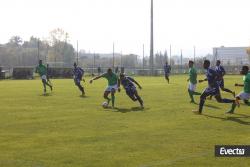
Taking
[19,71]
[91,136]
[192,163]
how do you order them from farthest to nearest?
[19,71], [91,136], [192,163]

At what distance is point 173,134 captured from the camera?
13.4 meters

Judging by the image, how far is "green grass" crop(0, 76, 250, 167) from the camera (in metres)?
10.2

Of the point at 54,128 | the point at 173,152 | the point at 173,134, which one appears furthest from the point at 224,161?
the point at 54,128

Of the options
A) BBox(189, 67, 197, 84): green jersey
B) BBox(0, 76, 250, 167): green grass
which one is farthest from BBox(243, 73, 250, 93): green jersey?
BBox(189, 67, 197, 84): green jersey

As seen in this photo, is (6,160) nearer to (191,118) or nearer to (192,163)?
(192,163)

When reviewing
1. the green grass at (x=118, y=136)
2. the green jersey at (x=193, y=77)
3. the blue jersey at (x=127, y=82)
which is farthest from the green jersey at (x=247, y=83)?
the green jersey at (x=193, y=77)

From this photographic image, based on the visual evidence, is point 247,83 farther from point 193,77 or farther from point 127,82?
point 193,77

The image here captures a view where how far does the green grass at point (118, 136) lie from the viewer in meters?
10.2

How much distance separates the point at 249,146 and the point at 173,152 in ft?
5.75

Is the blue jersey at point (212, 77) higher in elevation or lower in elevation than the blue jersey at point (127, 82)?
higher

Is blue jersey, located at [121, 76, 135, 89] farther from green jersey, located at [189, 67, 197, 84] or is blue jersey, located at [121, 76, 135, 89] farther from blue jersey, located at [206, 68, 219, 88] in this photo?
blue jersey, located at [206, 68, 219, 88]

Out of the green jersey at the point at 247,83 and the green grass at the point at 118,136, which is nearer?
the green grass at the point at 118,136

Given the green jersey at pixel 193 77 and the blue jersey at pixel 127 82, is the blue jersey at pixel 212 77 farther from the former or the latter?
the green jersey at pixel 193 77

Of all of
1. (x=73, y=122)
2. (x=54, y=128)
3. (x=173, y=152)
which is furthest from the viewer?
(x=73, y=122)
